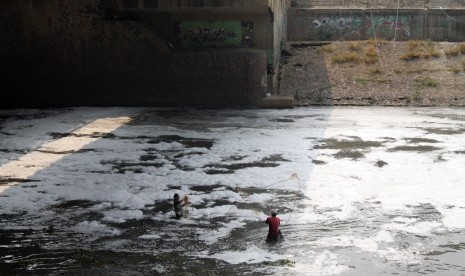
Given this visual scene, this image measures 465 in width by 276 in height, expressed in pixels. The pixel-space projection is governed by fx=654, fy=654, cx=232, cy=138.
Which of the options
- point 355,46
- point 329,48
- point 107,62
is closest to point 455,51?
point 355,46

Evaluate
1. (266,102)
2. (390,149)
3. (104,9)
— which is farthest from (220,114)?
(390,149)

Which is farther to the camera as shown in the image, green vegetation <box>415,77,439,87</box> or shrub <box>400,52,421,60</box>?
shrub <box>400,52,421,60</box>

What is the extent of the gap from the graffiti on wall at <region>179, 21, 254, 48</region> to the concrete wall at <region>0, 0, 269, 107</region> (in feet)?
1.92

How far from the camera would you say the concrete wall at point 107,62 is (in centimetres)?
3109

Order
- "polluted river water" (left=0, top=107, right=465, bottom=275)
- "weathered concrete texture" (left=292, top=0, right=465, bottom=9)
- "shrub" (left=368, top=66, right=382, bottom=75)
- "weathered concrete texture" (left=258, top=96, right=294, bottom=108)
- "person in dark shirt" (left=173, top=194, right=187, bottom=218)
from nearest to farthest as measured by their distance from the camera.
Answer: "polluted river water" (left=0, top=107, right=465, bottom=275), "person in dark shirt" (left=173, top=194, right=187, bottom=218), "weathered concrete texture" (left=258, top=96, right=294, bottom=108), "shrub" (left=368, top=66, right=382, bottom=75), "weathered concrete texture" (left=292, top=0, right=465, bottom=9)

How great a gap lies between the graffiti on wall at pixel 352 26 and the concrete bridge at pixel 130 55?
37.8 ft

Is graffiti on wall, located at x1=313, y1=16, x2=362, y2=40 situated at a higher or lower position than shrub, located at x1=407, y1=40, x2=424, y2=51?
higher

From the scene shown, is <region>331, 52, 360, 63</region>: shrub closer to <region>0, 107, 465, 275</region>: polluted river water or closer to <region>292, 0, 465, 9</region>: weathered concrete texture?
<region>0, 107, 465, 275</region>: polluted river water

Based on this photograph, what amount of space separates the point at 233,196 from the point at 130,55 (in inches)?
672

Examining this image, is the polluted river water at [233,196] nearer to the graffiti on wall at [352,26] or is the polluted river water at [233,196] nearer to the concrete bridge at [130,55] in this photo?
the concrete bridge at [130,55]

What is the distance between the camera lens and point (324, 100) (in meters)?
31.8

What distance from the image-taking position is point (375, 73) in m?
34.2

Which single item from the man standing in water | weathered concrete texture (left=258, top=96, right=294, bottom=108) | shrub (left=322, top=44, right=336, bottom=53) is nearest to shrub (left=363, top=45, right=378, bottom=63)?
shrub (left=322, top=44, right=336, bottom=53)

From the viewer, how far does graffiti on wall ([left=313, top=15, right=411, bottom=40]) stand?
4306 cm
